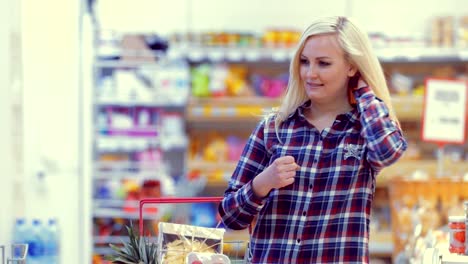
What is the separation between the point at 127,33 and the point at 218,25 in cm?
92

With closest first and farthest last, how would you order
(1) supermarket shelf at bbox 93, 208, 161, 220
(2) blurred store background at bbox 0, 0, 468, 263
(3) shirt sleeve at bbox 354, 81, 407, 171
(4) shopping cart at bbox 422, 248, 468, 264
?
(3) shirt sleeve at bbox 354, 81, 407, 171, (4) shopping cart at bbox 422, 248, 468, 264, (1) supermarket shelf at bbox 93, 208, 161, 220, (2) blurred store background at bbox 0, 0, 468, 263

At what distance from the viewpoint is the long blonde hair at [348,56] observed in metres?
2.69

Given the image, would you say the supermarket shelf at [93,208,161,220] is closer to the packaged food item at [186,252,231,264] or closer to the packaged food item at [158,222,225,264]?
the packaged food item at [158,222,225,264]

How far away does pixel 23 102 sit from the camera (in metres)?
4.91

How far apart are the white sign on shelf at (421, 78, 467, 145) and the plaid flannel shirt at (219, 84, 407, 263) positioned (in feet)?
11.0

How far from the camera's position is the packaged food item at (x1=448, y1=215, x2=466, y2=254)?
3.13 m

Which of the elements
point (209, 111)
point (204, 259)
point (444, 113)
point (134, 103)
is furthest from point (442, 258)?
point (134, 103)

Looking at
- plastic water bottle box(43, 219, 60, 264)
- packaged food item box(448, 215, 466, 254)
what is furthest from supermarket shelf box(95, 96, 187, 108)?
packaged food item box(448, 215, 466, 254)

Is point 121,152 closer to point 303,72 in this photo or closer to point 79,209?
point 79,209

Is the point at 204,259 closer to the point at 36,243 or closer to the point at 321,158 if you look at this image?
the point at 321,158

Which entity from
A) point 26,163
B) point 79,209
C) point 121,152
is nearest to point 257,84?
point 121,152

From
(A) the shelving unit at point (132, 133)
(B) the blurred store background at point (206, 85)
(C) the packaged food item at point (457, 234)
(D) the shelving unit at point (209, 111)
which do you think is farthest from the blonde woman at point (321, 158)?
(D) the shelving unit at point (209, 111)

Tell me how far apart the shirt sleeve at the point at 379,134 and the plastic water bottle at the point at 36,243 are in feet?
7.70

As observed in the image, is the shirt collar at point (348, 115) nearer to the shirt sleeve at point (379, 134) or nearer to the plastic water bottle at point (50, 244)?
the shirt sleeve at point (379, 134)
